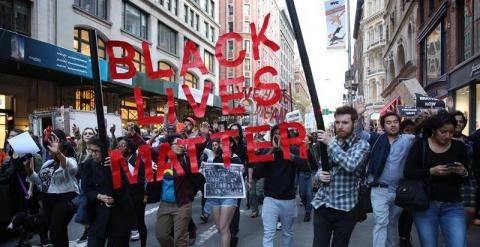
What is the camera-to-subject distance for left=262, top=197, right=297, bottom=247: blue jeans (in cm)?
537

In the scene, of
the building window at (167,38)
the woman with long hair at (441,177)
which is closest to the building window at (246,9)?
the building window at (167,38)

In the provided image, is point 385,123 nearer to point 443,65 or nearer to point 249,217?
point 249,217

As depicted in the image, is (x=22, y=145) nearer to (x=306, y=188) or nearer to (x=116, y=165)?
Result: (x=116, y=165)

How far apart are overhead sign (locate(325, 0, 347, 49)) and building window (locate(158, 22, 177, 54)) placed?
2117 cm

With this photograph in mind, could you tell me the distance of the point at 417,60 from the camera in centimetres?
2364

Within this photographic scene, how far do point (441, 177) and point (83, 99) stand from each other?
23046mm

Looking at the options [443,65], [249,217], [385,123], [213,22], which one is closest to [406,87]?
[443,65]

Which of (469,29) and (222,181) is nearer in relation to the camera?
(222,181)

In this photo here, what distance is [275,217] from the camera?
5438 millimetres

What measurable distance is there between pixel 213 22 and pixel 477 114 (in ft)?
115

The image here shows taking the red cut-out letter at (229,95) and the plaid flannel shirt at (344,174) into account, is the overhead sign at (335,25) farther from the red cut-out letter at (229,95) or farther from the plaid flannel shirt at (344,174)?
the plaid flannel shirt at (344,174)

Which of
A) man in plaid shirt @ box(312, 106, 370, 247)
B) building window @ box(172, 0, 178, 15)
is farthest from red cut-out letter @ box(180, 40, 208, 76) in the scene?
building window @ box(172, 0, 178, 15)

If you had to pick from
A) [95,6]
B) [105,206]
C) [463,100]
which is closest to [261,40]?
[105,206]

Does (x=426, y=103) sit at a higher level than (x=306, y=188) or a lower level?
higher
